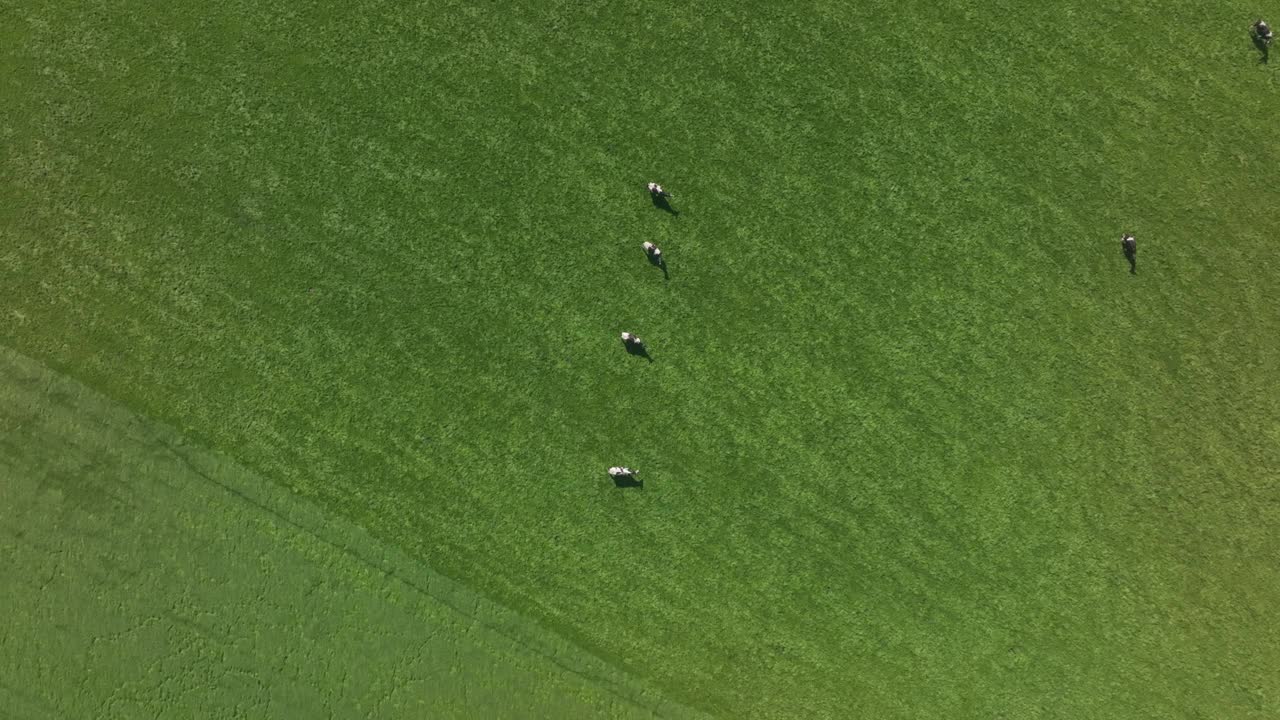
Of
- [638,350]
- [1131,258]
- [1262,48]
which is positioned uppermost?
[1262,48]

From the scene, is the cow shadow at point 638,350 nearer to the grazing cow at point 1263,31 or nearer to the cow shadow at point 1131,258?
the cow shadow at point 1131,258

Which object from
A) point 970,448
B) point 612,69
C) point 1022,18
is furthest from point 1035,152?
point 612,69

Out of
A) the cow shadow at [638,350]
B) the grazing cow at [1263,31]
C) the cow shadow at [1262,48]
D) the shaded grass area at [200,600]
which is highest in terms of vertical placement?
the grazing cow at [1263,31]

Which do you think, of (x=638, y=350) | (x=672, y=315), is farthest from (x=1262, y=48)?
(x=638, y=350)

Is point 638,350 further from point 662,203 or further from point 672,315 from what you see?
point 662,203

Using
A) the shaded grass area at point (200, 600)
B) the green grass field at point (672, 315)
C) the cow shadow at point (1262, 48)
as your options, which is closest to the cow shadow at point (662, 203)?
the green grass field at point (672, 315)

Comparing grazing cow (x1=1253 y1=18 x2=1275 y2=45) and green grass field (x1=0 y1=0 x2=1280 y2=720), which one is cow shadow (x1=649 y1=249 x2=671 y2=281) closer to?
green grass field (x1=0 y1=0 x2=1280 y2=720)

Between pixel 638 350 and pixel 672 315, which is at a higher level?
pixel 672 315
